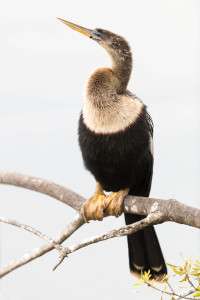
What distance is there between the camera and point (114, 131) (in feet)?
9.91

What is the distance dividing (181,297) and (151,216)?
16.8 inches

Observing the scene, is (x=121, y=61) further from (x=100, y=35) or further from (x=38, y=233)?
(x=38, y=233)

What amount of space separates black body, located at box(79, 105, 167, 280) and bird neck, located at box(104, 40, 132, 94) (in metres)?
0.24

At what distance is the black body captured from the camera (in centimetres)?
302

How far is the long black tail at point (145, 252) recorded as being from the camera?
10.9 feet

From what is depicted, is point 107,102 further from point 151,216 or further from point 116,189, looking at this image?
point 151,216

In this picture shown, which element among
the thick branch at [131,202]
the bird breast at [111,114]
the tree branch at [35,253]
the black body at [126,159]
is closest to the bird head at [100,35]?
the bird breast at [111,114]

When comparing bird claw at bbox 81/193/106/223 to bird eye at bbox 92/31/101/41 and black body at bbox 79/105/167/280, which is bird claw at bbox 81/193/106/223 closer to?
black body at bbox 79/105/167/280

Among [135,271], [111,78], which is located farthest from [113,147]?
[135,271]

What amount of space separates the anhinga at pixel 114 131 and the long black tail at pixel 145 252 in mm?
336

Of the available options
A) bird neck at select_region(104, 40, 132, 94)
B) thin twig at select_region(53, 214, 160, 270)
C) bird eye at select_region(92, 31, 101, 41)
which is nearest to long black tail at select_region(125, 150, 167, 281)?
bird neck at select_region(104, 40, 132, 94)

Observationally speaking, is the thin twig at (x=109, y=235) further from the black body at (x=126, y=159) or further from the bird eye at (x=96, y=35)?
the bird eye at (x=96, y=35)

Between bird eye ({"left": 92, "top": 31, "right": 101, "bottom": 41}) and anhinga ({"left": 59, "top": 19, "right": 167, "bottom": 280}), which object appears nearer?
anhinga ({"left": 59, "top": 19, "right": 167, "bottom": 280})

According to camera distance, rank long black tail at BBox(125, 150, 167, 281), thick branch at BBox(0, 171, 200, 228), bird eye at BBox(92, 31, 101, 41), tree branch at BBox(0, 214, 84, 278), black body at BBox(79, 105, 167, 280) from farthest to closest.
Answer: long black tail at BBox(125, 150, 167, 281)
bird eye at BBox(92, 31, 101, 41)
black body at BBox(79, 105, 167, 280)
tree branch at BBox(0, 214, 84, 278)
thick branch at BBox(0, 171, 200, 228)
